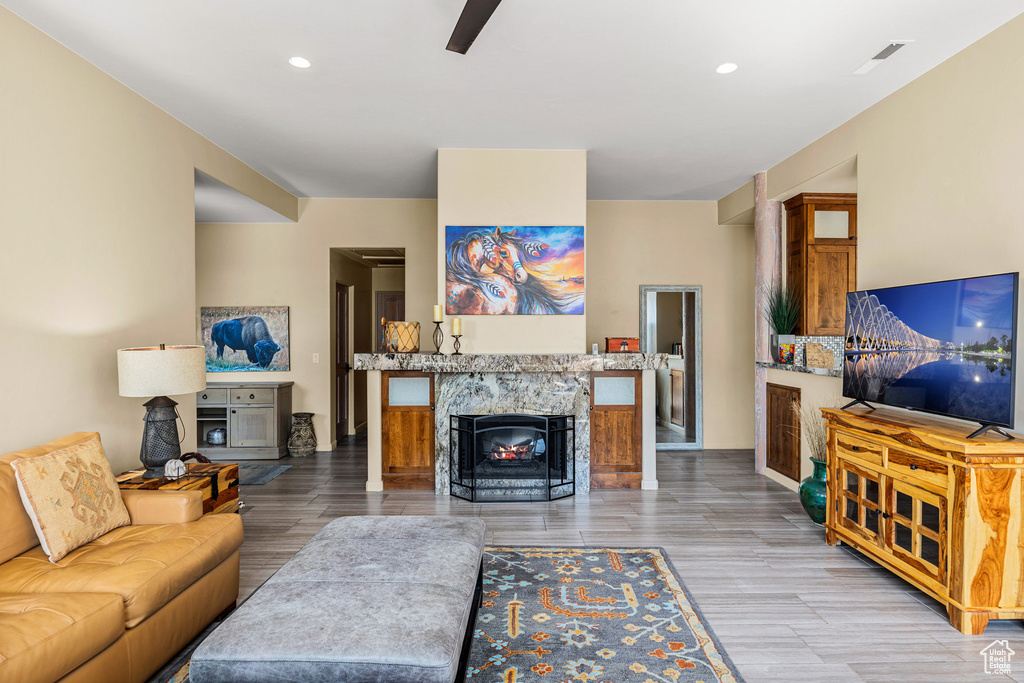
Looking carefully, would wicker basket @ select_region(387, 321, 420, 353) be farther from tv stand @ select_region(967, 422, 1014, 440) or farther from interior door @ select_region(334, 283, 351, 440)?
tv stand @ select_region(967, 422, 1014, 440)

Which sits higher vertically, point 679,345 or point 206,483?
point 679,345

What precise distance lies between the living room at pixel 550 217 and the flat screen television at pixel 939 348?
0.37 m

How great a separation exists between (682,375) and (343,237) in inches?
176

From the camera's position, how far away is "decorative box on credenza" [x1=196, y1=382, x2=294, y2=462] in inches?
236

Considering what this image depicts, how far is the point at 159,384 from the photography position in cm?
297

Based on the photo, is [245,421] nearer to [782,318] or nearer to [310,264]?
[310,264]

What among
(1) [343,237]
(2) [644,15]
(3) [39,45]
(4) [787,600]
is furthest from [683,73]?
(1) [343,237]

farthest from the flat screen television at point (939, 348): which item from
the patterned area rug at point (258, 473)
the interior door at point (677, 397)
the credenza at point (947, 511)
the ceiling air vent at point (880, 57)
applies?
the patterned area rug at point (258, 473)

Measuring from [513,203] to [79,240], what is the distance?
311 cm

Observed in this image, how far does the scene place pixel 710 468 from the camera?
557 centimetres

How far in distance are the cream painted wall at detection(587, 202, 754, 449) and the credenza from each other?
3.38 metres

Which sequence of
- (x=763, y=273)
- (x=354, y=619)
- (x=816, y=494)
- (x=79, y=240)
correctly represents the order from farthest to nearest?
(x=763, y=273) → (x=816, y=494) → (x=79, y=240) → (x=354, y=619)

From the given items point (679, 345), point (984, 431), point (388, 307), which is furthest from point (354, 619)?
point (388, 307)

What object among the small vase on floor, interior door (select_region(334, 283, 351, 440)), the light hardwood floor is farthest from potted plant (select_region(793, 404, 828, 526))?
interior door (select_region(334, 283, 351, 440))
